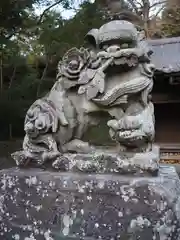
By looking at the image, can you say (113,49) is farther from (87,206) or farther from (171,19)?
(171,19)

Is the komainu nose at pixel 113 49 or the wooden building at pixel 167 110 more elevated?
the komainu nose at pixel 113 49

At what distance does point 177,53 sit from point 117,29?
3768 millimetres

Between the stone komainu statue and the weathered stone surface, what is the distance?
0.08m

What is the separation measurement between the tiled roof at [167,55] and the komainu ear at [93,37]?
8.36 feet

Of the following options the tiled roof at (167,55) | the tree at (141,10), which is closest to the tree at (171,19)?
the tree at (141,10)

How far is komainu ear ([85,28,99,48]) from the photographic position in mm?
1840

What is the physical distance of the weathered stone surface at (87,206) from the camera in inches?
59.3

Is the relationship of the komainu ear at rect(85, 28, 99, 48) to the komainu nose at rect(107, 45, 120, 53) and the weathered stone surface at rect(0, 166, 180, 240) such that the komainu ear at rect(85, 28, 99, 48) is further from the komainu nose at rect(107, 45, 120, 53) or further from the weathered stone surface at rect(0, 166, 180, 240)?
the weathered stone surface at rect(0, 166, 180, 240)

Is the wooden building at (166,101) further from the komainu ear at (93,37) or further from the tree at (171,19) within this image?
the tree at (171,19)

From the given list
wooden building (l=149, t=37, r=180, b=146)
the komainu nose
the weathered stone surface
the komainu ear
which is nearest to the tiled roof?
wooden building (l=149, t=37, r=180, b=146)

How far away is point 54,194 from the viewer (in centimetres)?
167

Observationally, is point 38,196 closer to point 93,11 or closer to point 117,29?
point 117,29

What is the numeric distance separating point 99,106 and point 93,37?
0.37 metres

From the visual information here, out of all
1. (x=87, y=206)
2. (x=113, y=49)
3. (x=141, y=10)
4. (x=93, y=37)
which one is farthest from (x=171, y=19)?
(x=87, y=206)
